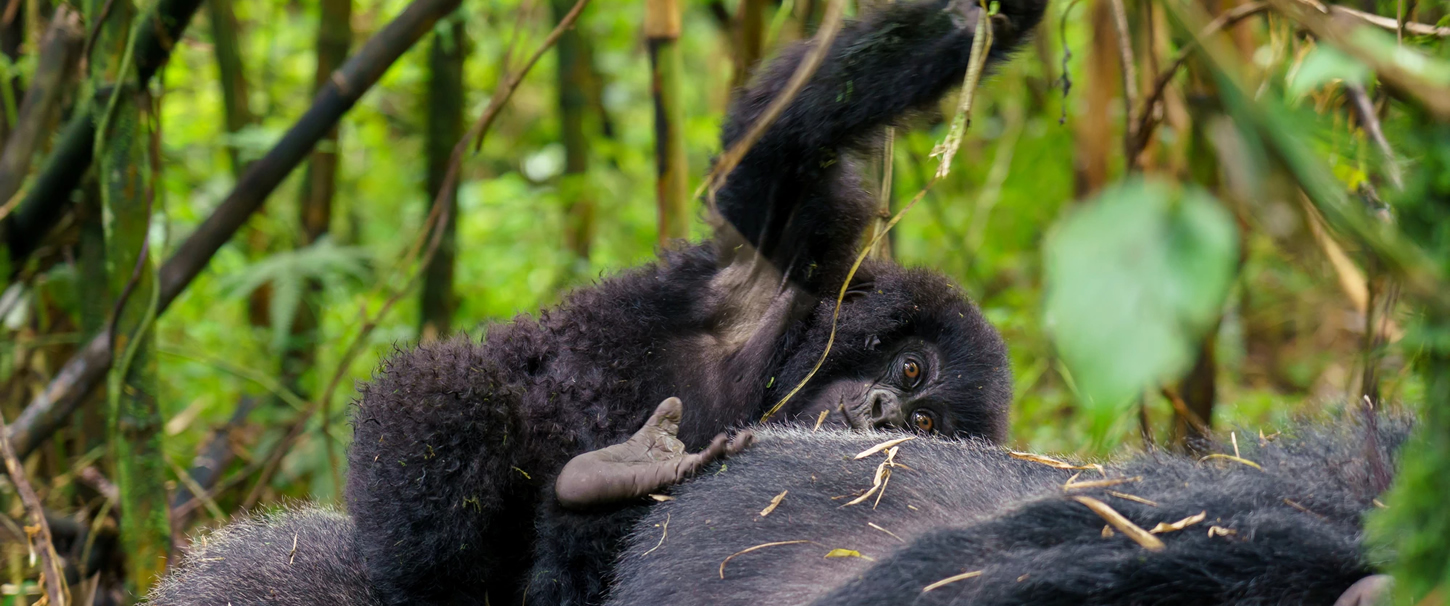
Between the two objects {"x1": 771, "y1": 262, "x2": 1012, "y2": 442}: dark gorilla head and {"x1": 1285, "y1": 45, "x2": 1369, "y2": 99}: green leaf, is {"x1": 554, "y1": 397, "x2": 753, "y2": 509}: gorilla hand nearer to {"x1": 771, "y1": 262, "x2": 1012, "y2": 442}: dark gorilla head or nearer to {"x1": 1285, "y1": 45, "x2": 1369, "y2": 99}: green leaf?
{"x1": 771, "y1": 262, "x2": 1012, "y2": 442}: dark gorilla head

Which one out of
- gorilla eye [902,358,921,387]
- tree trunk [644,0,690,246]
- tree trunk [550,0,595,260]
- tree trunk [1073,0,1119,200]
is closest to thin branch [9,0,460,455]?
tree trunk [644,0,690,246]

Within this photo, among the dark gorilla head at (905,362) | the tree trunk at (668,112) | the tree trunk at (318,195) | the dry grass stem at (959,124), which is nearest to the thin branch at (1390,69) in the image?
the dry grass stem at (959,124)

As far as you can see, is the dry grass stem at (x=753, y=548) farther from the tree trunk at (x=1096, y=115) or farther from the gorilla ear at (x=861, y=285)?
the tree trunk at (x=1096, y=115)

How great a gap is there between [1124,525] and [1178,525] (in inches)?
2.5

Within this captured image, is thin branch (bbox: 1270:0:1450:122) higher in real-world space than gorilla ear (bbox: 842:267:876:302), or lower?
higher

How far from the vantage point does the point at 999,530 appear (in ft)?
3.96

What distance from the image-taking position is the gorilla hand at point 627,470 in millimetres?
1743

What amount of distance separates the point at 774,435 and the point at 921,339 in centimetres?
78

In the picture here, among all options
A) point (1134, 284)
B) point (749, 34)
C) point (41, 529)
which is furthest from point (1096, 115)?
point (1134, 284)

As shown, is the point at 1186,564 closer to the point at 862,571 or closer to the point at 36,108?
the point at 862,571

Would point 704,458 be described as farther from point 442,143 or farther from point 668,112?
point 442,143

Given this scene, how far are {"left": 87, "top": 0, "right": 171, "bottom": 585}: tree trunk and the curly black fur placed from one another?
1329 millimetres

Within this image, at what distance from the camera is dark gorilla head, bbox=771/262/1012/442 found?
7.55 ft

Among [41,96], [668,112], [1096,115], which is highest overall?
[41,96]
